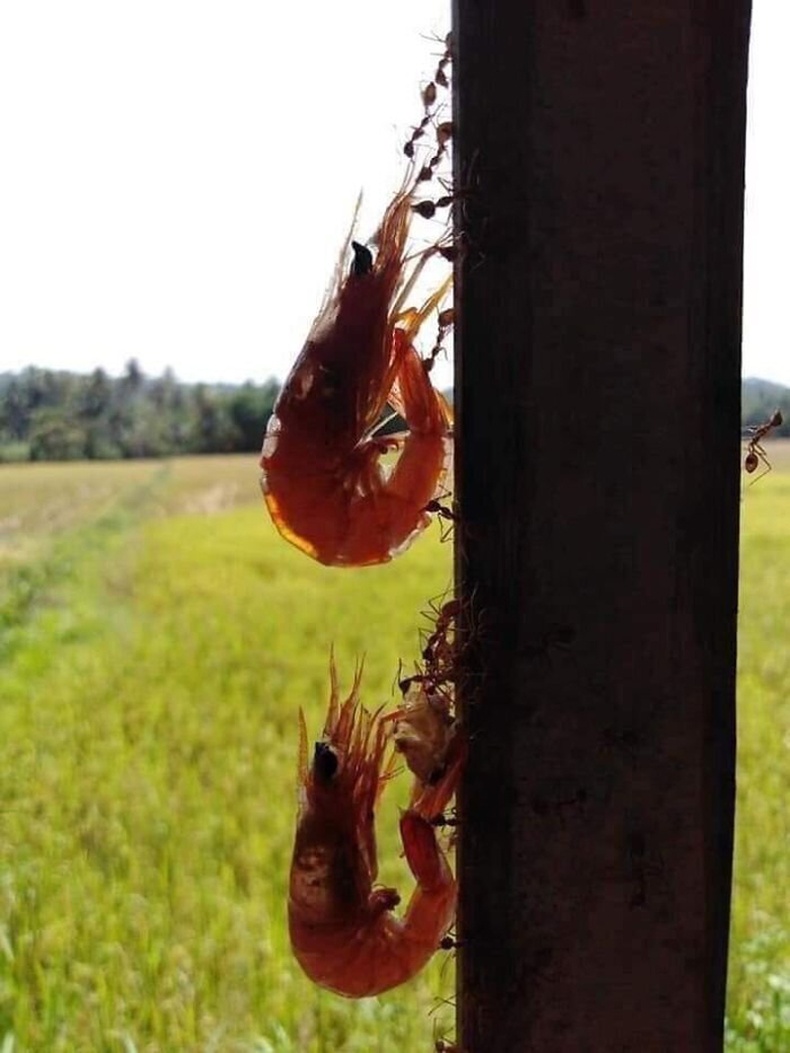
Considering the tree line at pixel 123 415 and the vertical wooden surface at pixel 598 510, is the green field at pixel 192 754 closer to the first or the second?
the tree line at pixel 123 415

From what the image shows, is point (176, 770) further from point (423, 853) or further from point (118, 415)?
point (423, 853)

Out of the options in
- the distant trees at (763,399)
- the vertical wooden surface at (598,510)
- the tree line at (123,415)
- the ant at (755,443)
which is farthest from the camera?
the tree line at (123,415)

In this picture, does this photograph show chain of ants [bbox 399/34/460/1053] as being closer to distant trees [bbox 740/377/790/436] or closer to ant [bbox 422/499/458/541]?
ant [bbox 422/499/458/541]

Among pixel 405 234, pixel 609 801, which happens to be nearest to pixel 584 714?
pixel 609 801

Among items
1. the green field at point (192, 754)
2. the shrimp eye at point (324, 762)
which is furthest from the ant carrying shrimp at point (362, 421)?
the green field at point (192, 754)

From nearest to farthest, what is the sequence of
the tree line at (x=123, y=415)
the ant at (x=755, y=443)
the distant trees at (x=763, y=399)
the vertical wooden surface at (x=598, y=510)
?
the vertical wooden surface at (x=598, y=510), the ant at (x=755, y=443), the distant trees at (x=763, y=399), the tree line at (x=123, y=415)

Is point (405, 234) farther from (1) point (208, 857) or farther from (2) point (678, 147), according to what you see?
(1) point (208, 857)

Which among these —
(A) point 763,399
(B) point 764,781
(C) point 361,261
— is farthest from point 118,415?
(B) point 764,781
